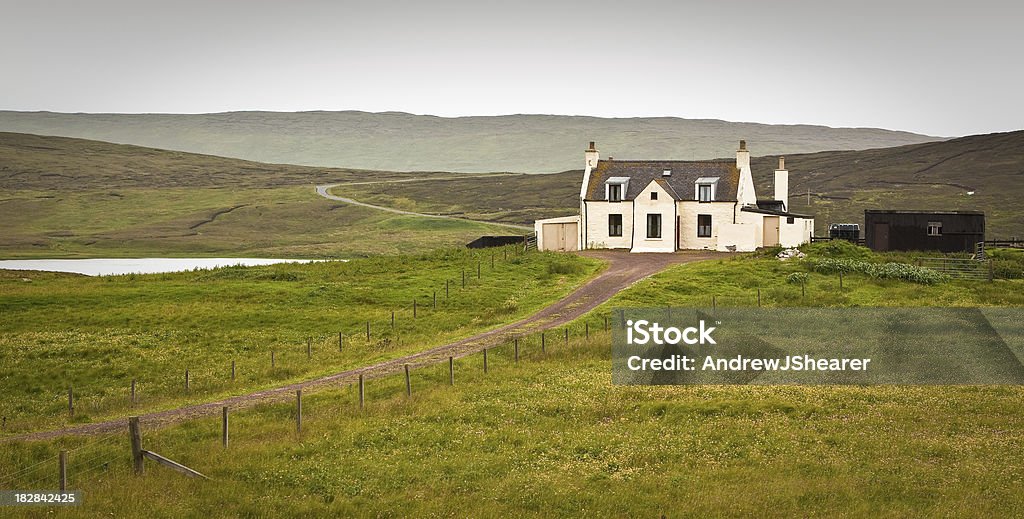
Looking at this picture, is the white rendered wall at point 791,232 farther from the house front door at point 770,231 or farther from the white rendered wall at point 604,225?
the white rendered wall at point 604,225

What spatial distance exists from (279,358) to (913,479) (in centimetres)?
2759

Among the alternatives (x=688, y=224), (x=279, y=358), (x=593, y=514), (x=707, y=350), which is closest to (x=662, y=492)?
(x=593, y=514)

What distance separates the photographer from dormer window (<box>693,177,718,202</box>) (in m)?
76.2

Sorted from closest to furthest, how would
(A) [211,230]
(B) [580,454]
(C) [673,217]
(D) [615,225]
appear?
1. (B) [580,454]
2. (C) [673,217]
3. (D) [615,225]
4. (A) [211,230]

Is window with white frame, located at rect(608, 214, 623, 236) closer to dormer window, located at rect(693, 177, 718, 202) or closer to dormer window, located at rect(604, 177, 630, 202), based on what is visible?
dormer window, located at rect(604, 177, 630, 202)

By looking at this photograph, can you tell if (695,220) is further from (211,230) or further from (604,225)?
(211,230)

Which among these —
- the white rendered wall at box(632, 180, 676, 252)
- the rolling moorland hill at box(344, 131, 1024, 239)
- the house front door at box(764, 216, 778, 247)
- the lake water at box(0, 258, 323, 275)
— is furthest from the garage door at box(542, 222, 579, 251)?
the rolling moorland hill at box(344, 131, 1024, 239)

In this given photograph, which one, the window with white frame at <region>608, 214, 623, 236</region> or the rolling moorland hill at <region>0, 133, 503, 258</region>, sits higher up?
the window with white frame at <region>608, 214, 623, 236</region>

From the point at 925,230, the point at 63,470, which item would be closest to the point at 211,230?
the point at 925,230

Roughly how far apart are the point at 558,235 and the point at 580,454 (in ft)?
183

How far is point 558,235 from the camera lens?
3095 inches

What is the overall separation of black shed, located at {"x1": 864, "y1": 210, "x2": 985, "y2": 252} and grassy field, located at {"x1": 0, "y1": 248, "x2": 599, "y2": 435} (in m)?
25.0

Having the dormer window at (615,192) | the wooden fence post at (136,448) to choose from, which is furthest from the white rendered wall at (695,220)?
the wooden fence post at (136,448)

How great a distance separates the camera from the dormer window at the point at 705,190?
76.2 m
